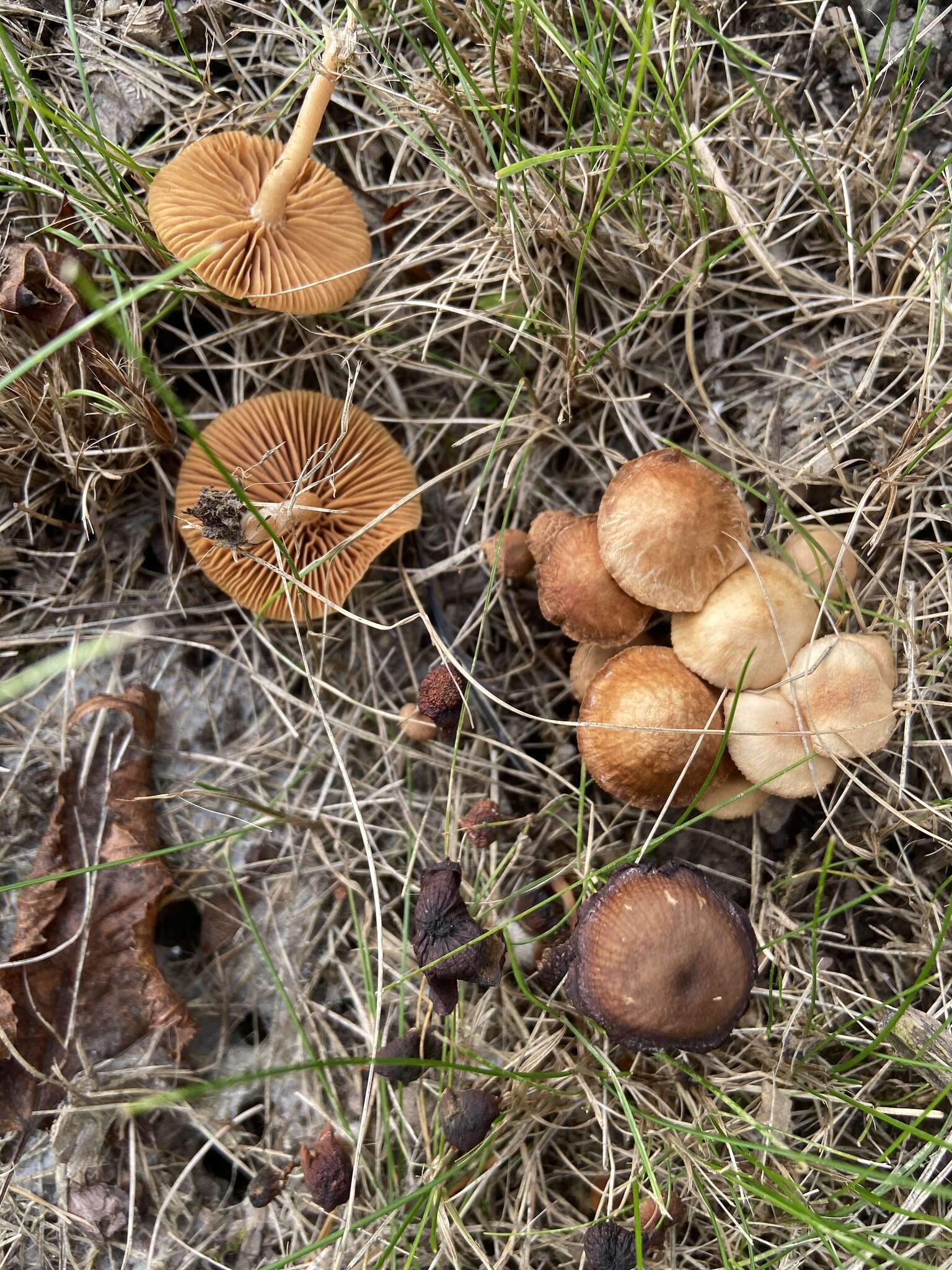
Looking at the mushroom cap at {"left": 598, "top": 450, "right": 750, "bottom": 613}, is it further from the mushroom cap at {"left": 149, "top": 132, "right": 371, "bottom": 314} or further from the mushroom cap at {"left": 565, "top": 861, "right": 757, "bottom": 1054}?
the mushroom cap at {"left": 149, "top": 132, "right": 371, "bottom": 314}

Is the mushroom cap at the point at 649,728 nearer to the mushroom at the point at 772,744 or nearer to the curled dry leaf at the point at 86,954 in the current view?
the mushroom at the point at 772,744

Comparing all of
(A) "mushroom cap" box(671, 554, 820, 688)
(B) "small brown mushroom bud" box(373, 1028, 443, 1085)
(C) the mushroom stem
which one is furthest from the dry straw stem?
(C) the mushroom stem

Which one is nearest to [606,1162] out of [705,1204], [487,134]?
[705,1204]

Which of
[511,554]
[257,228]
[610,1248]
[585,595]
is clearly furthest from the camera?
[511,554]

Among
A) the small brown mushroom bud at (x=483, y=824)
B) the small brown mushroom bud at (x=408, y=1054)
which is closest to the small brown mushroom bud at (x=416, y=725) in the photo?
the small brown mushroom bud at (x=483, y=824)

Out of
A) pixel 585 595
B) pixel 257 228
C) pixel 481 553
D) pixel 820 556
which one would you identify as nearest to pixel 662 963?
pixel 585 595

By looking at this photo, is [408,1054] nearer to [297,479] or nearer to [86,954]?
[86,954]

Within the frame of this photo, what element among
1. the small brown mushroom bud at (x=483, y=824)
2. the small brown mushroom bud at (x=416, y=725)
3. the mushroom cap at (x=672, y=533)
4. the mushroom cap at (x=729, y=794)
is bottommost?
the small brown mushroom bud at (x=483, y=824)
